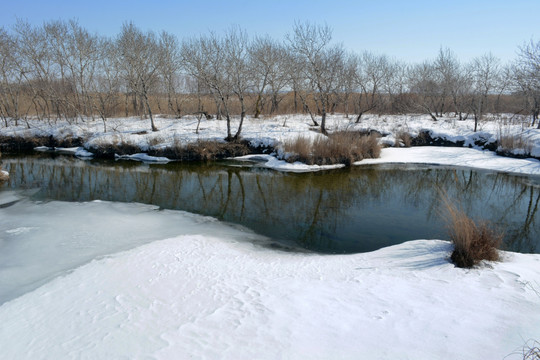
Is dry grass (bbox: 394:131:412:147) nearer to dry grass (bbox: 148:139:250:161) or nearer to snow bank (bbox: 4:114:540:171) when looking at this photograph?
snow bank (bbox: 4:114:540:171)

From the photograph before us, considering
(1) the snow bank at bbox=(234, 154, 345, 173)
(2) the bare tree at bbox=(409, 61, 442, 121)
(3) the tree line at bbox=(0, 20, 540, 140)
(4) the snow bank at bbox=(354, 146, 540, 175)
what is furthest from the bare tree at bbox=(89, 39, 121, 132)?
(2) the bare tree at bbox=(409, 61, 442, 121)

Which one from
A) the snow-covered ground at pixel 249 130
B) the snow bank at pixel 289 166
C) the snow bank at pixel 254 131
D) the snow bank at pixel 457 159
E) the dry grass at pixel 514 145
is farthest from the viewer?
the snow-covered ground at pixel 249 130

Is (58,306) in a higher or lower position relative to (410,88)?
lower

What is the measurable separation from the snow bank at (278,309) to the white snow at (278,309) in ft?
0.05

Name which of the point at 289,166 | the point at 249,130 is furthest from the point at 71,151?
the point at 289,166

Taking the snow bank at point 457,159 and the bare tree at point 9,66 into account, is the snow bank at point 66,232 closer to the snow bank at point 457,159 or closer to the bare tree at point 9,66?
the snow bank at point 457,159

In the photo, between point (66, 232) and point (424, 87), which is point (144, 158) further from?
point (424, 87)

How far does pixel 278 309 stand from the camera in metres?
4.54

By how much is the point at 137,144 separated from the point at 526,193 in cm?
1986

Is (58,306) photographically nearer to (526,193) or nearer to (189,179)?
(189,179)

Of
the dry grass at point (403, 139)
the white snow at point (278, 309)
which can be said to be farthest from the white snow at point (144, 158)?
the dry grass at point (403, 139)

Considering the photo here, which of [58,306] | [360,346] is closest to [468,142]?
[360,346]

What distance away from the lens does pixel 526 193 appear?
41.4 ft

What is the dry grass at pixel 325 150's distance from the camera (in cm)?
1802
